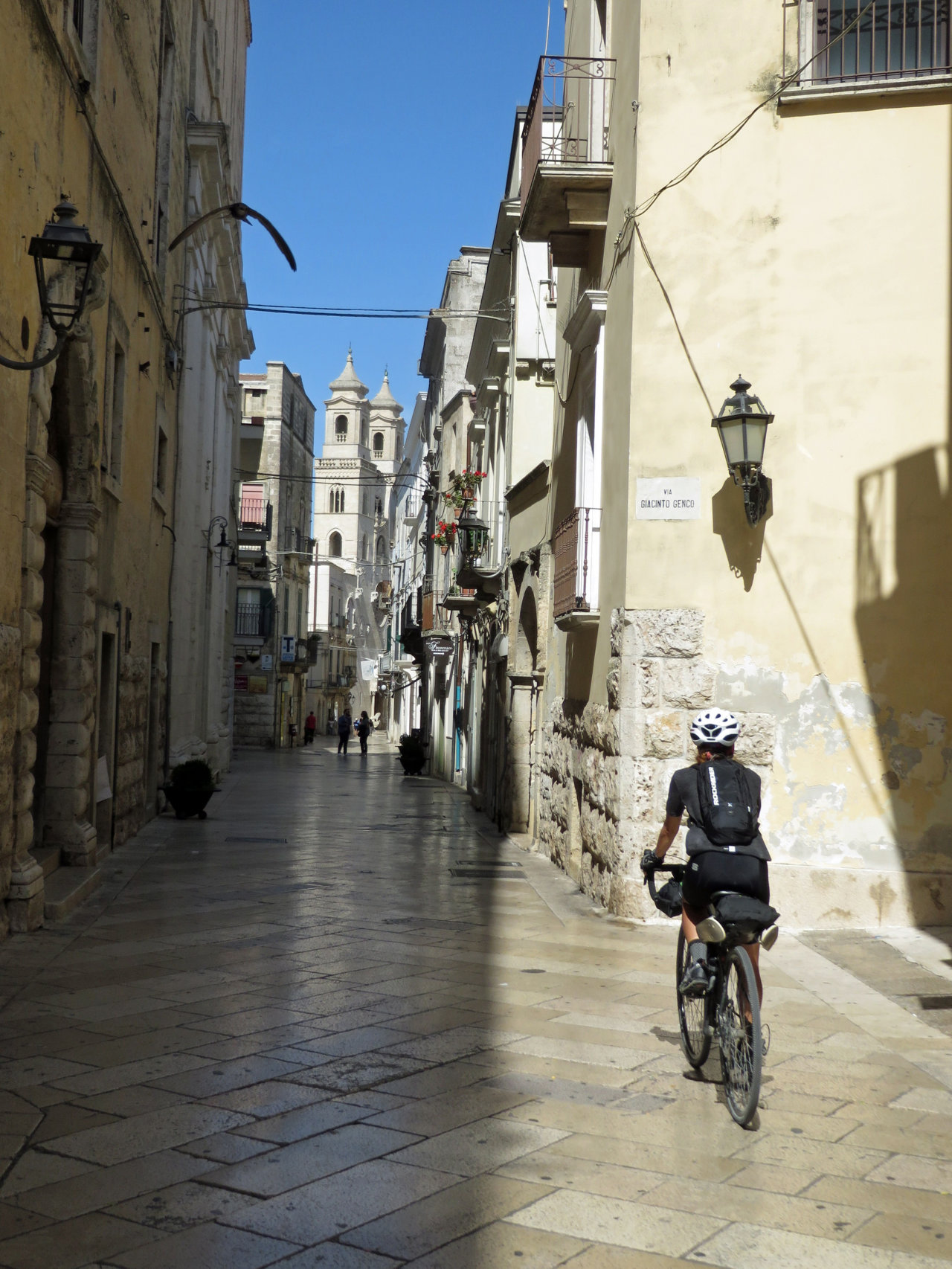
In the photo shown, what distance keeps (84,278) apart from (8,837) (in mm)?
3480

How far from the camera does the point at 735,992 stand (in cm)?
512

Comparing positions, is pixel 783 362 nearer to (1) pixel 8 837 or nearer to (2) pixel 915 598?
(2) pixel 915 598

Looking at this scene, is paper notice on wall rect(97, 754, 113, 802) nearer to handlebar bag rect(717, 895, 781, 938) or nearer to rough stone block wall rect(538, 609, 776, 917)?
rough stone block wall rect(538, 609, 776, 917)

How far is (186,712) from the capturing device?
2181cm

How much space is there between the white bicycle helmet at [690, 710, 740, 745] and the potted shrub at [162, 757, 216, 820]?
13.4 m

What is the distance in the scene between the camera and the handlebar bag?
509cm

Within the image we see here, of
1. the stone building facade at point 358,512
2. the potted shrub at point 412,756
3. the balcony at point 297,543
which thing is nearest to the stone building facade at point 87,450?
the potted shrub at point 412,756

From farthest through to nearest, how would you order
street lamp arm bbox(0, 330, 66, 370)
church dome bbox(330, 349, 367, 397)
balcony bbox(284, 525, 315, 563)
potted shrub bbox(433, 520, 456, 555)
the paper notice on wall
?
church dome bbox(330, 349, 367, 397) < balcony bbox(284, 525, 315, 563) < potted shrub bbox(433, 520, 456, 555) < the paper notice on wall < street lamp arm bbox(0, 330, 66, 370)

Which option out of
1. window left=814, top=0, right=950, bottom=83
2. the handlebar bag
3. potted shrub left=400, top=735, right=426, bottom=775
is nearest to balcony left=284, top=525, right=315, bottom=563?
potted shrub left=400, top=735, right=426, bottom=775

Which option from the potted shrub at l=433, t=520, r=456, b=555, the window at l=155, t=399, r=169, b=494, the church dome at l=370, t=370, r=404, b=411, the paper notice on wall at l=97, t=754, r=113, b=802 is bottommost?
the paper notice on wall at l=97, t=754, r=113, b=802

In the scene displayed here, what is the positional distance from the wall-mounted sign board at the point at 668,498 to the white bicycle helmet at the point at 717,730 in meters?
4.38

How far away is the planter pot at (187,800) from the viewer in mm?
17984

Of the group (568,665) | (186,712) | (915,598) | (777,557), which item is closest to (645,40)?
(777,557)

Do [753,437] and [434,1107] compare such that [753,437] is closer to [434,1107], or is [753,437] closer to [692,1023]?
[692,1023]
